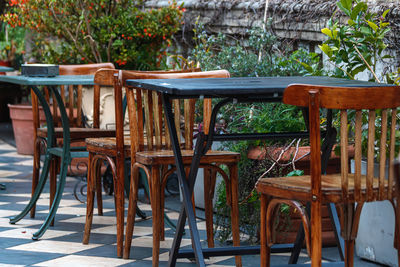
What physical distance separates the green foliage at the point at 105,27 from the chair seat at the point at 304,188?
3608 millimetres

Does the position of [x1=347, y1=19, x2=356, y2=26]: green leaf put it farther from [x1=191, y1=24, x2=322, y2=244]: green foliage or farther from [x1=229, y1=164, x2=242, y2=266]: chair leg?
[x1=229, y1=164, x2=242, y2=266]: chair leg

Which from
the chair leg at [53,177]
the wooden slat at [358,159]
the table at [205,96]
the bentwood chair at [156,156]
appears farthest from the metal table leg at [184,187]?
the chair leg at [53,177]

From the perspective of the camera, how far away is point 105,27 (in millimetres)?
6180

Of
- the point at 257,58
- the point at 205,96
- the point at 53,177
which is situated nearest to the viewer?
the point at 205,96

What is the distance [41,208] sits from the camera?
4.95 m

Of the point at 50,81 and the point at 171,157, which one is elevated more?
the point at 50,81

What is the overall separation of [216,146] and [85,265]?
139 centimetres

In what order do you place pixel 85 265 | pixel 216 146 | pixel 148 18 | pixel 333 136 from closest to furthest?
pixel 333 136, pixel 85 265, pixel 216 146, pixel 148 18

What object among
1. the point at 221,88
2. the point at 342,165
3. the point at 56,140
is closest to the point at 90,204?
the point at 56,140

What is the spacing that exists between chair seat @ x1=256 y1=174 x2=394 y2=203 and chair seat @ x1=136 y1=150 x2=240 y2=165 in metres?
0.74

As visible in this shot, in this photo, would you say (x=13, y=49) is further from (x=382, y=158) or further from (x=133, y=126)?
(x=382, y=158)

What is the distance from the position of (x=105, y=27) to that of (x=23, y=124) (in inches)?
63.3

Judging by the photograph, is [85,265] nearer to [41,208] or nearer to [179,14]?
[41,208]

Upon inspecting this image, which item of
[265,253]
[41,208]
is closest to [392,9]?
[265,253]
